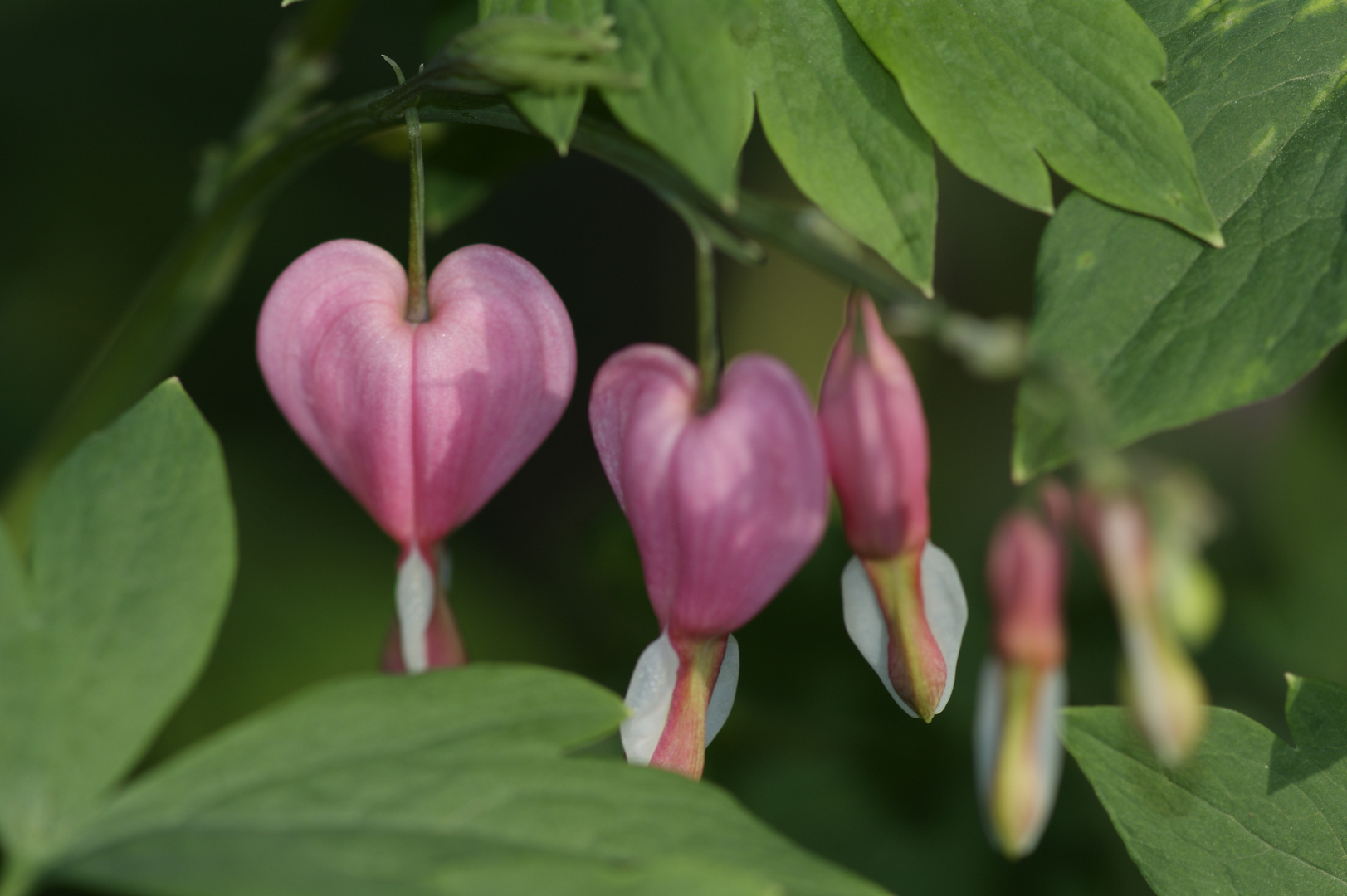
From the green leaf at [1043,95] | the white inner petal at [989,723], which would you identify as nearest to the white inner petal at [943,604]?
the white inner petal at [989,723]

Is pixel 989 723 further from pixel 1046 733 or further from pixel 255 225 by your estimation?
pixel 255 225

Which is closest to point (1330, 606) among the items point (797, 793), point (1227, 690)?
point (1227, 690)

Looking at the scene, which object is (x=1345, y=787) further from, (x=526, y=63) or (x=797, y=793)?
(x=797, y=793)

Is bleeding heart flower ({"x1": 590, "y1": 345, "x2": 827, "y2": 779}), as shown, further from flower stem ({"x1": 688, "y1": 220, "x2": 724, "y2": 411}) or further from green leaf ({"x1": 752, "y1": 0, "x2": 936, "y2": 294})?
green leaf ({"x1": 752, "y1": 0, "x2": 936, "y2": 294})

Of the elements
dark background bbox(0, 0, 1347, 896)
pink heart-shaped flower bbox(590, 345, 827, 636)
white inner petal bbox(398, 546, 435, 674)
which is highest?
pink heart-shaped flower bbox(590, 345, 827, 636)

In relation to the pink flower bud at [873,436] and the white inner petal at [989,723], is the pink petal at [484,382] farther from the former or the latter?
the white inner petal at [989,723]

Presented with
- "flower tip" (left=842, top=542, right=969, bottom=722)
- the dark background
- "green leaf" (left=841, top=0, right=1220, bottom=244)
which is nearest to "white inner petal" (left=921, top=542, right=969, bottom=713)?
"flower tip" (left=842, top=542, right=969, bottom=722)

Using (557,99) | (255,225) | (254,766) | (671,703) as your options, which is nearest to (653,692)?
(671,703)
